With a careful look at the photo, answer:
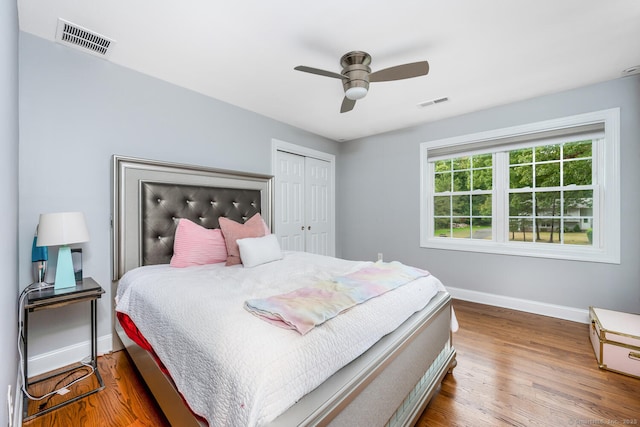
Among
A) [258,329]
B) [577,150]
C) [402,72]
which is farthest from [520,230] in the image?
[258,329]

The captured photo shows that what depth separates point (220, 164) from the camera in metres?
3.02

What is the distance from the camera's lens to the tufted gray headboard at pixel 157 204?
2201mm

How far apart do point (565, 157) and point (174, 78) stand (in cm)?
419

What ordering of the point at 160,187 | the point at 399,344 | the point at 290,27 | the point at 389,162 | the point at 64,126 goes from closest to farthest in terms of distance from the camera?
the point at 399,344
the point at 290,27
the point at 64,126
the point at 160,187
the point at 389,162

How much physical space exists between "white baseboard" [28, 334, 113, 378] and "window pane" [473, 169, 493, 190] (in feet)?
14.0

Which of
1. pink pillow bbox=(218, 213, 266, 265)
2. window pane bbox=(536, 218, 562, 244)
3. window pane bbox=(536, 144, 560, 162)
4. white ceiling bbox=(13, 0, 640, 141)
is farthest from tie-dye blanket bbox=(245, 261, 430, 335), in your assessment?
window pane bbox=(536, 144, 560, 162)

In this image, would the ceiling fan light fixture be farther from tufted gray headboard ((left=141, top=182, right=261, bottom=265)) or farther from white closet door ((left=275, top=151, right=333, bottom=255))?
white closet door ((left=275, top=151, right=333, bottom=255))

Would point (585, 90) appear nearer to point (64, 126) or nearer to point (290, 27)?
point (290, 27)

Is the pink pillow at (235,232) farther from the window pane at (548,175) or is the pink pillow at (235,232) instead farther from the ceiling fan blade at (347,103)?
the window pane at (548,175)

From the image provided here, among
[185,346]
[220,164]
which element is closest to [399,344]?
[185,346]

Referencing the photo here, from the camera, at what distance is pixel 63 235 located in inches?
67.1

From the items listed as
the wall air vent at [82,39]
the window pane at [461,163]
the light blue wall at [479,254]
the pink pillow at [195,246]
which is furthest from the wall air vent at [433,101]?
the wall air vent at [82,39]

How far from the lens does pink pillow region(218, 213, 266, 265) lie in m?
2.31

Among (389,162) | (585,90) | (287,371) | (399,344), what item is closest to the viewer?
(287,371)
